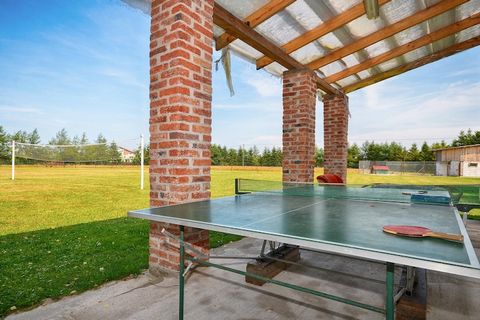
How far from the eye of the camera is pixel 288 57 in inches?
192

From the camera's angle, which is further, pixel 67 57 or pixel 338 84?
pixel 67 57

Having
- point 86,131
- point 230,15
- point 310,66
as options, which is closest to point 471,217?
point 310,66

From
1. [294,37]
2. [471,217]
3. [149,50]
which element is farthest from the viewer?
[471,217]

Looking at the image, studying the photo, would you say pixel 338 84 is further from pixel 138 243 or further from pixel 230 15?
pixel 138 243

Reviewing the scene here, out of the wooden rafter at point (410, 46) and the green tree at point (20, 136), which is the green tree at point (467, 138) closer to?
the wooden rafter at point (410, 46)

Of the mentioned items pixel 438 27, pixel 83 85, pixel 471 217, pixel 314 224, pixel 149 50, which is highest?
pixel 83 85

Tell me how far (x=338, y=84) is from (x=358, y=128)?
41.4m

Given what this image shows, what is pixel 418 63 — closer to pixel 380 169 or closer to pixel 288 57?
pixel 288 57

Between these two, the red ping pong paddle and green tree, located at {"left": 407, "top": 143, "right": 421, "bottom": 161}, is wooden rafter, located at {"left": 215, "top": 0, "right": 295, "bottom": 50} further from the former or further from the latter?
green tree, located at {"left": 407, "top": 143, "right": 421, "bottom": 161}

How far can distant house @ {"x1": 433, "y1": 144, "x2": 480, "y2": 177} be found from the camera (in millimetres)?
27531

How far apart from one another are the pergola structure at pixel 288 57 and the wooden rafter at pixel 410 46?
16 millimetres

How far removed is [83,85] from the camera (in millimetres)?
45188

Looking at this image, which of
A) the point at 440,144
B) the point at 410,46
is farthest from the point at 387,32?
the point at 440,144

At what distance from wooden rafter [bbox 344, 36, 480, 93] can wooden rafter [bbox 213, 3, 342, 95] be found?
236cm
